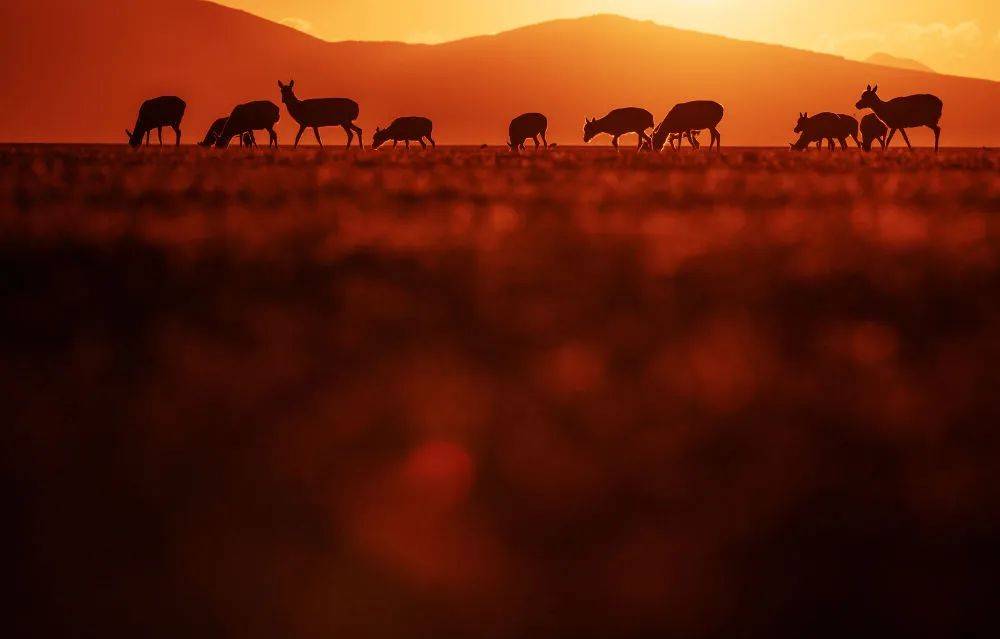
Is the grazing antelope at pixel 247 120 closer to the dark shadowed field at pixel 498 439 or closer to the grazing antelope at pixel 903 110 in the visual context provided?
the grazing antelope at pixel 903 110

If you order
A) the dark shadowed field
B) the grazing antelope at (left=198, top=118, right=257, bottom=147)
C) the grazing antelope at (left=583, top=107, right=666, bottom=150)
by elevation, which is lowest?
the dark shadowed field

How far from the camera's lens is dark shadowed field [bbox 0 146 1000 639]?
226cm

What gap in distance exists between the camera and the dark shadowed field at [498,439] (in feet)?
7.42

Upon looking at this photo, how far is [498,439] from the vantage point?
10.6 ft

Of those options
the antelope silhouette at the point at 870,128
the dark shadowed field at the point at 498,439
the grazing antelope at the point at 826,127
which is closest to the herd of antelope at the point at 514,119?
the grazing antelope at the point at 826,127

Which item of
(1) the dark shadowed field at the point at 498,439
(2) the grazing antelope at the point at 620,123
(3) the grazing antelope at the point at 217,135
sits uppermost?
(2) the grazing antelope at the point at 620,123

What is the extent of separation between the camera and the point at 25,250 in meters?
6.83

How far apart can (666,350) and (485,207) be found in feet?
20.5

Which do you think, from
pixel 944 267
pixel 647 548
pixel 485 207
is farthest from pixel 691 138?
pixel 647 548

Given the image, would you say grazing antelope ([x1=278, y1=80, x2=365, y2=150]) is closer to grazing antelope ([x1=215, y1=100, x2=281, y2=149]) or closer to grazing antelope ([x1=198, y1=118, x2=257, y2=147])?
grazing antelope ([x1=215, y1=100, x2=281, y2=149])

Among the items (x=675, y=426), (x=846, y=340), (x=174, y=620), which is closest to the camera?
(x=174, y=620)

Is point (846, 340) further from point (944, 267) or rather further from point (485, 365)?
point (944, 267)

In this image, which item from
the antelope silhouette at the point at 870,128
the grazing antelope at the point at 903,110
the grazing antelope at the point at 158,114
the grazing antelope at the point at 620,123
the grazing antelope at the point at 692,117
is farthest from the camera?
the antelope silhouette at the point at 870,128

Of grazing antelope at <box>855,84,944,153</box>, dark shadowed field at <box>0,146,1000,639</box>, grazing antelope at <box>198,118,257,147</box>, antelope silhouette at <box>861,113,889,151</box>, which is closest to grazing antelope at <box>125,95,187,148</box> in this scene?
grazing antelope at <box>198,118,257,147</box>
